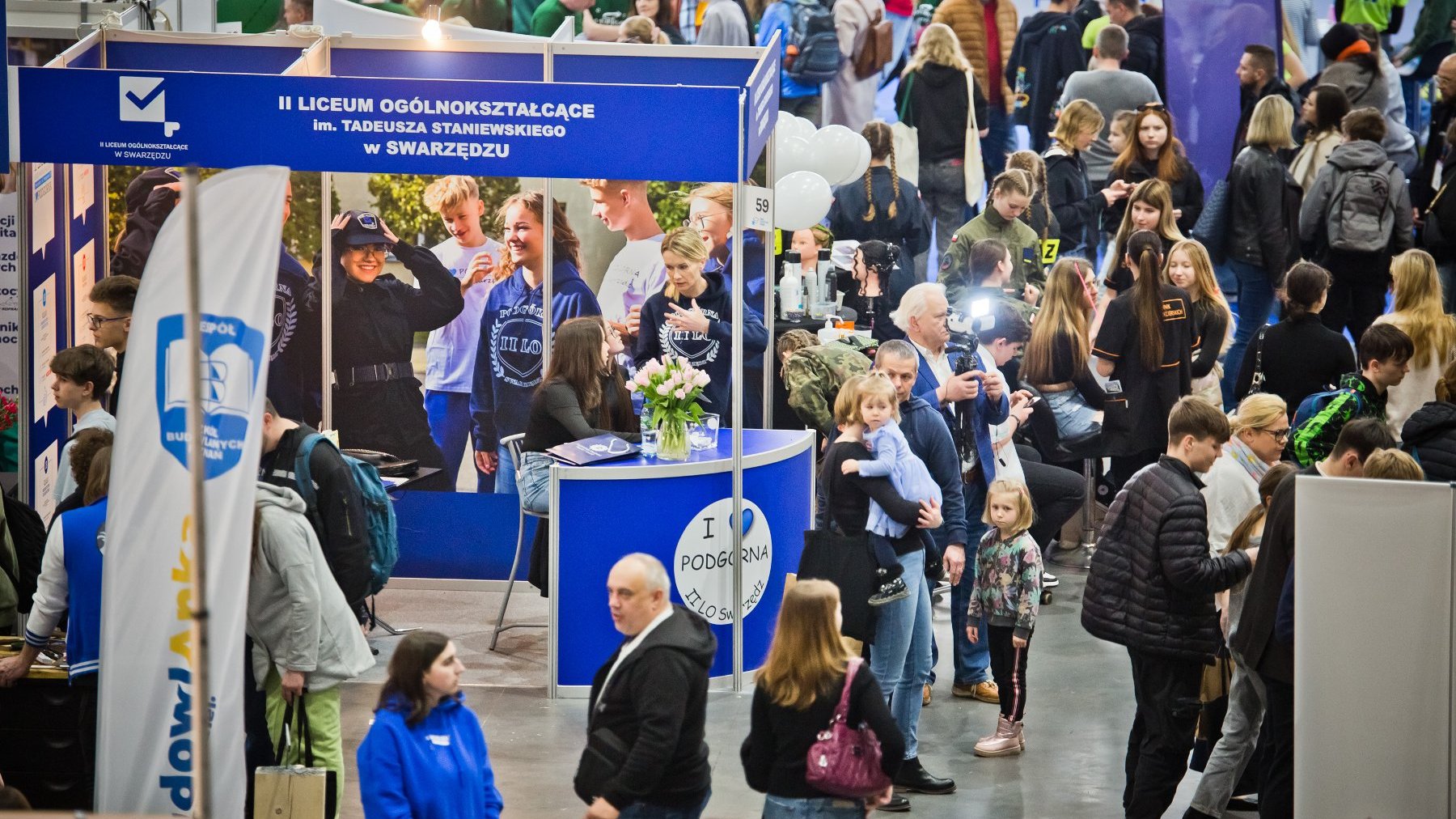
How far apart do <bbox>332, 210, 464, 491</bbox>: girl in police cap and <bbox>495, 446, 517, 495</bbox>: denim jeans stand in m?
0.27

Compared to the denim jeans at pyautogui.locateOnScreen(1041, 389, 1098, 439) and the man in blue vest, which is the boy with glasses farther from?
the denim jeans at pyautogui.locateOnScreen(1041, 389, 1098, 439)

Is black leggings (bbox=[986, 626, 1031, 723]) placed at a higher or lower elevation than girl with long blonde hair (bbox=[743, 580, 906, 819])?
lower

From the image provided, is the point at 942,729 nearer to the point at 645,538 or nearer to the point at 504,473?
the point at 645,538

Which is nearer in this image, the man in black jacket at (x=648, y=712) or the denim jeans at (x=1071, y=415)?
the man in black jacket at (x=648, y=712)

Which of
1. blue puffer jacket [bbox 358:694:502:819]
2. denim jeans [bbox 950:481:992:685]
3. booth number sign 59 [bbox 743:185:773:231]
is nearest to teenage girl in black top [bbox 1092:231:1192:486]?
denim jeans [bbox 950:481:992:685]

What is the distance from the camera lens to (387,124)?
6.11m

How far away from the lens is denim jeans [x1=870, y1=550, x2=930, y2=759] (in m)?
5.59

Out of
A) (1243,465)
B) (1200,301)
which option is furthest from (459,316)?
(1243,465)

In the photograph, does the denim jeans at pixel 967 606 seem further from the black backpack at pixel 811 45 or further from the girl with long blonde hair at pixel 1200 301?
the black backpack at pixel 811 45

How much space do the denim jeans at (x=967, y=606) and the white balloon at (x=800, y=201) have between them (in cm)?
232

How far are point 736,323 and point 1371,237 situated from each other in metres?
4.71

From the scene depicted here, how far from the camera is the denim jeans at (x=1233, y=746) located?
5.22 m

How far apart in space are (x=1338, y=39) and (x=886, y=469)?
733 centimetres

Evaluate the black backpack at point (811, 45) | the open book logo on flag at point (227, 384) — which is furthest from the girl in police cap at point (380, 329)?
the black backpack at point (811, 45)
